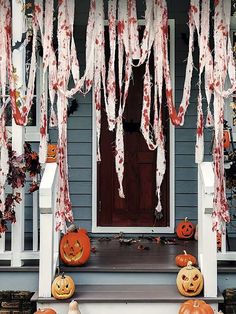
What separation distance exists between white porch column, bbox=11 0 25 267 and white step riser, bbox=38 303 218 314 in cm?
73

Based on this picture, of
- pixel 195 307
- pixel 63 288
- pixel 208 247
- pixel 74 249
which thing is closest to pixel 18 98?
pixel 74 249

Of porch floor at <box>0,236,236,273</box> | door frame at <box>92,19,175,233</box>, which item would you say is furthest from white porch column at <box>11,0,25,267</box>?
door frame at <box>92,19,175,233</box>

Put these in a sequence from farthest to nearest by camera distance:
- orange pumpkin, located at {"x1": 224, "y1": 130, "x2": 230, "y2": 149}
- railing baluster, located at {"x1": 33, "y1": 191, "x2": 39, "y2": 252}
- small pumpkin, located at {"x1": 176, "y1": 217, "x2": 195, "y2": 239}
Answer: small pumpkin, located at {"x1": 176, "y1": 217, "x2": 195, "y2": 239}, orange pumpkin, located at {"x1": 224, "y1": 130, "x2": 230, "y2": 149}, railing baluster, located at {"x1": 33, "y1": 191, "x2": 39, "y2": 252}

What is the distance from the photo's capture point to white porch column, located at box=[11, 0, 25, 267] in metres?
5.82

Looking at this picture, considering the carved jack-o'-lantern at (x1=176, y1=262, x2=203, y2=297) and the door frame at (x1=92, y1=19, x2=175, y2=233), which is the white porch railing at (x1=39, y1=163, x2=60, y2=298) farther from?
the door frame at (x1=92, y1=19, x2=175, y2=233)

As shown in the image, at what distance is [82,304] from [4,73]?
2273 millimetres

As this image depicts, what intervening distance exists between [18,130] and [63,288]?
5.06 feet

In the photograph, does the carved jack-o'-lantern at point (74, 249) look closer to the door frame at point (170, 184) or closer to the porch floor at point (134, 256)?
the porch floor at point (134, 256)

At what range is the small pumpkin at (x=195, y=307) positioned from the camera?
16.7ft

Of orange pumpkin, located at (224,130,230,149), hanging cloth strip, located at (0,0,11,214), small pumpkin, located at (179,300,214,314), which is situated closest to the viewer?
small pumpkin, located at (179,300,214,314)

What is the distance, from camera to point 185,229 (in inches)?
294

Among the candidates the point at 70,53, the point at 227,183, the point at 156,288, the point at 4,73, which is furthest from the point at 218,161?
the point at 4,73

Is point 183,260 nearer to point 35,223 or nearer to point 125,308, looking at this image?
point 125,308

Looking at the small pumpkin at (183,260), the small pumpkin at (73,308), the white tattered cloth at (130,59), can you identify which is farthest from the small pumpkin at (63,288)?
the small pumpkin at (183,260)
